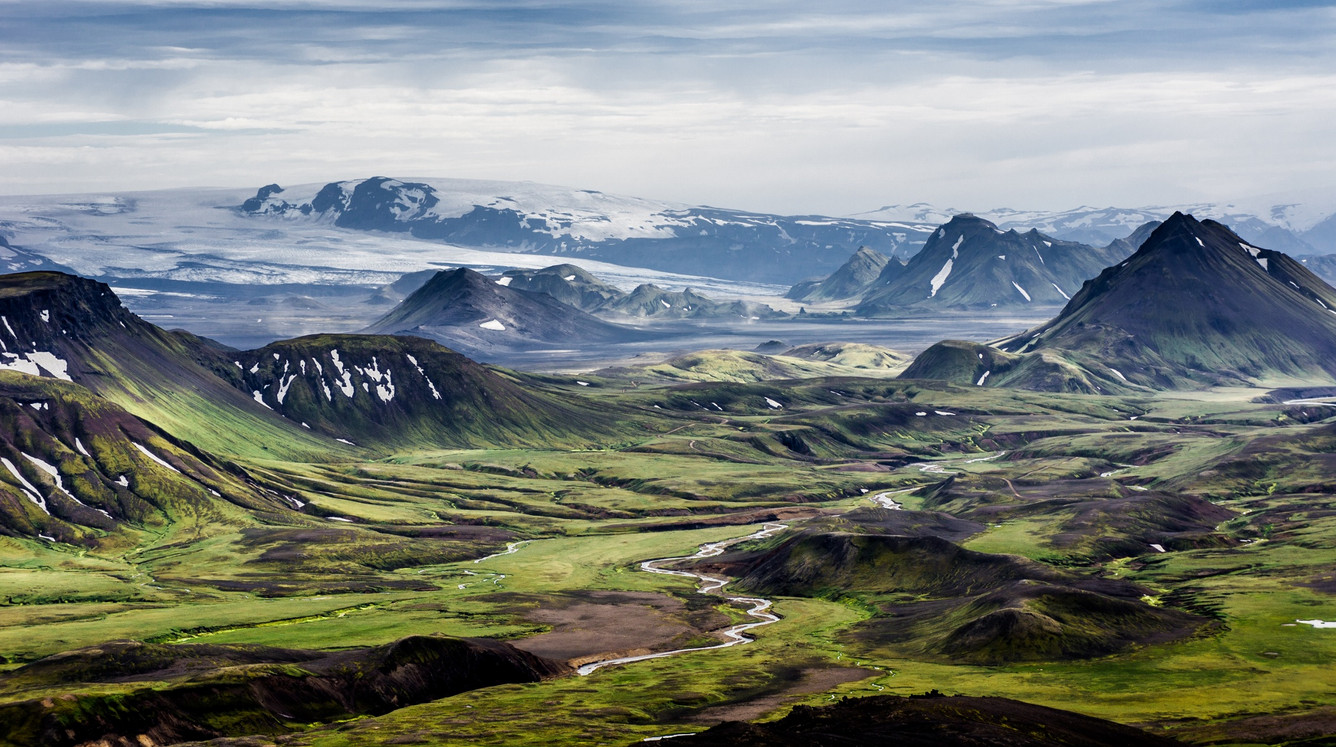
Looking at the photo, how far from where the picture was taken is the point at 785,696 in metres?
145

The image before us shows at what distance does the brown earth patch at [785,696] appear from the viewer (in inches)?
5231

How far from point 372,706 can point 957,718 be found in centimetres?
6277

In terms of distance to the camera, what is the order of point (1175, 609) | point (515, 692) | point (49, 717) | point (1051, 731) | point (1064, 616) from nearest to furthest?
1. point (1051, 731)
2. point (49, 717)
3. point (515, 692)
4. point (1064, 616)
5. point (1175, 609)

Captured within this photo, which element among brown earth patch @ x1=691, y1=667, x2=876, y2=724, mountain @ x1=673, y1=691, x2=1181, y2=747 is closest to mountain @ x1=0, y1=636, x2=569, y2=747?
brown earth patch @ x1=691, y1=667, x2=876, y2=724

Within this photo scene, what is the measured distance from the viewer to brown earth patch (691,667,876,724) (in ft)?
436

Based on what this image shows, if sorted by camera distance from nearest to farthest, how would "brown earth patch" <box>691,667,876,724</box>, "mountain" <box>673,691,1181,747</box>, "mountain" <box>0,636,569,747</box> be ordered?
"mountain" <box>673,691,1181,747</box>
"mountain" <box>0,636,569,747</box>
"brown earth patch" <box>691,667,876,724</box>

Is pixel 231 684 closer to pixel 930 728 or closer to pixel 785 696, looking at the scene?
pixel 785 696

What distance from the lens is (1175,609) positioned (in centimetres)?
19038

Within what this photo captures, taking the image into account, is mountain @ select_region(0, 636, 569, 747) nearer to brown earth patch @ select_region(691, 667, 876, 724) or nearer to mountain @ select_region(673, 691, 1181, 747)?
brown earth patch @ select_region(691, 667, 876, 724)

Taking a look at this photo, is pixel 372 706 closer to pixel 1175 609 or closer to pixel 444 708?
pixel 444 708

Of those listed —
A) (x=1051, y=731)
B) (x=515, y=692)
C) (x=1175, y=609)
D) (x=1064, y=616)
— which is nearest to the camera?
(x=1051, y=731)

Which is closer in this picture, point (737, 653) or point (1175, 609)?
point (737, 653)

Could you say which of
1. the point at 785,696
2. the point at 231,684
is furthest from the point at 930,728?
the point at 231,684

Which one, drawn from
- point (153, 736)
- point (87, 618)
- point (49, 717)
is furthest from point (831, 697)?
point (87, 618)
